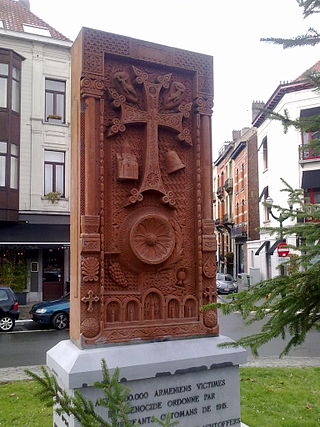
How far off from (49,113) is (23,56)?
9.74 feet

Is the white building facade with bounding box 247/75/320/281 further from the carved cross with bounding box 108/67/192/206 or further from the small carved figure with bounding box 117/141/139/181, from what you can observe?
the small carved figure with bounding box 117/141/139/181

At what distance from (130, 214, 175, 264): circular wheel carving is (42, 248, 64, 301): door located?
745 inches

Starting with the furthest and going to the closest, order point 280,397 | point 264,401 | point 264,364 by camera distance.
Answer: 1. point 264,364
2. point 280,397
3. point 264,401

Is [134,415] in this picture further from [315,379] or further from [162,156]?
[315,379]

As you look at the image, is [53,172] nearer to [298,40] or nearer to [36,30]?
[36,30]

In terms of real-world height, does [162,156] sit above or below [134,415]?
above

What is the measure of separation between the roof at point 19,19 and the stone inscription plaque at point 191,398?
21788 mm

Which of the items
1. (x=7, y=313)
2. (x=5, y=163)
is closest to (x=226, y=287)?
(x=5, y=163)

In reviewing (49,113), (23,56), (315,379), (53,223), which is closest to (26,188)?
(53,223)

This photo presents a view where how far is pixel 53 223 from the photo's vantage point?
854 inches

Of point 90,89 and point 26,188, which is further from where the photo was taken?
point 26,188

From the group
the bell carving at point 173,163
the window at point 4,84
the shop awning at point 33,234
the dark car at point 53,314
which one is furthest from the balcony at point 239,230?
the bell carving at point 173,163

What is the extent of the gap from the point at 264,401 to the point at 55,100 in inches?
762

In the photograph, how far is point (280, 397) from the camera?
714 centimetres
